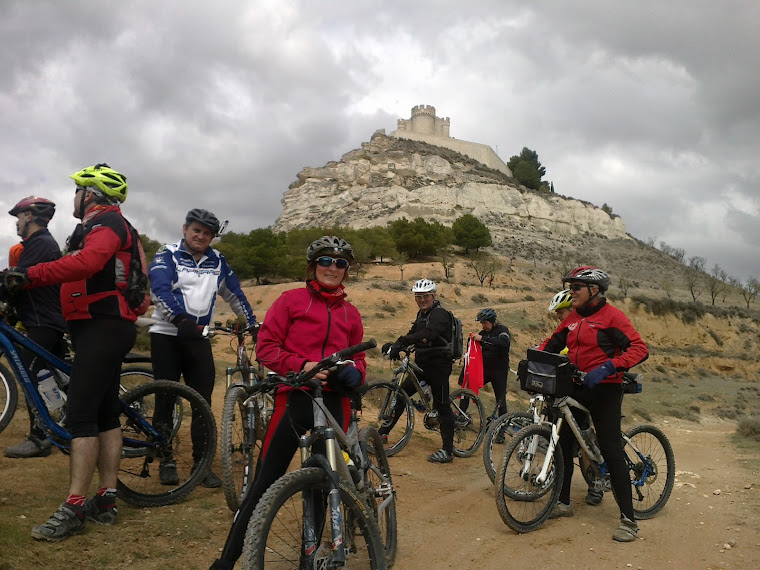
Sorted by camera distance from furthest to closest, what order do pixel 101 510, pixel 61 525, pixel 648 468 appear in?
1. pixel 648 468
2. pixel 101 510
3. pixel 61 525

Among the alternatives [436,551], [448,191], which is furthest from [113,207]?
[448,191]

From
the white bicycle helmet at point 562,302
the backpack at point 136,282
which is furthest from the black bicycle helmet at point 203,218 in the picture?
the white bicycle helmet at point 562,302

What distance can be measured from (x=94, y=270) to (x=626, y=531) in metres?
4.48

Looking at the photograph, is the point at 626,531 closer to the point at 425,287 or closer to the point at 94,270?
the point at 425,287

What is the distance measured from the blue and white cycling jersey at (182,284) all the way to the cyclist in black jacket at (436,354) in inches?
109

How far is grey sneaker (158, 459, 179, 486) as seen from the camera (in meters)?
4.59

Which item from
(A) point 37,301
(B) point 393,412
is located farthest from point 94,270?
(B) point 393,412

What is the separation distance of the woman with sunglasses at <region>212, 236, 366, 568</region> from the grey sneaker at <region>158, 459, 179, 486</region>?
5.94ft

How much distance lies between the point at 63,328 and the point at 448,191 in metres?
82.3

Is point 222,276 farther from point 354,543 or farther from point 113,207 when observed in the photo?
point 354,543

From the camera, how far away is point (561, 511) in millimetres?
5098

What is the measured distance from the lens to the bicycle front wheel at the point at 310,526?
8.55 ft

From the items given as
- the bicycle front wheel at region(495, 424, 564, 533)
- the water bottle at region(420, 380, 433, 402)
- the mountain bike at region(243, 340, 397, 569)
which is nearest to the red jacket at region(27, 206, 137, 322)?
the mountain bike at region(243, 340, 397, 569)

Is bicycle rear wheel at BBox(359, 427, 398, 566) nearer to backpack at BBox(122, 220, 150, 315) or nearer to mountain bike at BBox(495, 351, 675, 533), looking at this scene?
mountain bike at BBox(495, 351, 675, 533)
